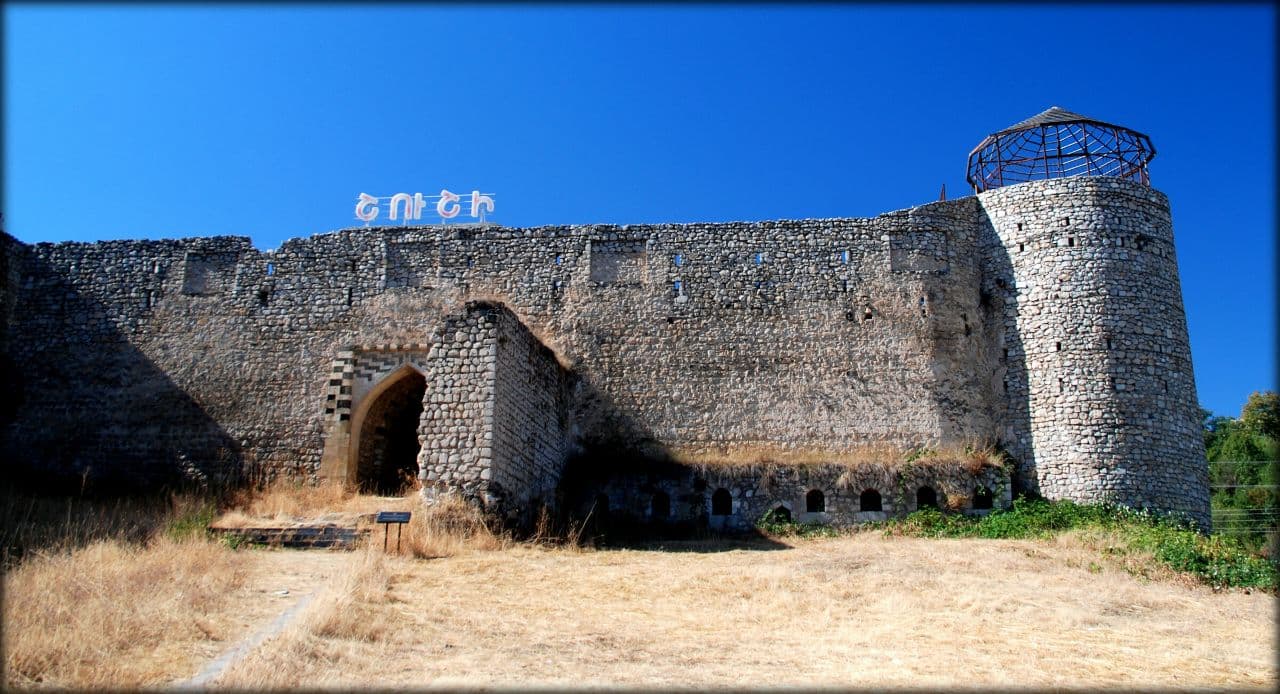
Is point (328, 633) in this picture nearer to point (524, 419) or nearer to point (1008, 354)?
point (524, 419)

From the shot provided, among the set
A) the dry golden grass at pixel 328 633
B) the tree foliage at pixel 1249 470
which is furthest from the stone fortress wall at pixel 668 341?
the tree foliage at pixel 1249 470

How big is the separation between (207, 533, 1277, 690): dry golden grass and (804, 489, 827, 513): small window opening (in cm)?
261

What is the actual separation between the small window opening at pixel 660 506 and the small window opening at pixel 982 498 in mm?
5197

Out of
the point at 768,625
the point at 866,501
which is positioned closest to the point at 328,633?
the point at 768,625

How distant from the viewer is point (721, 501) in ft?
55.6

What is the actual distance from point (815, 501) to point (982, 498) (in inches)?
112

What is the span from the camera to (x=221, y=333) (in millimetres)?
19578

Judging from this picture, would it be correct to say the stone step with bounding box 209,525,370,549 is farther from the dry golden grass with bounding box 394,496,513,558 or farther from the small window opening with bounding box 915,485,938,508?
the small window opening with bounding box 915,485,938,508

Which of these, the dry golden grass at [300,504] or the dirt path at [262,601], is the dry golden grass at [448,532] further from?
the dirt path at [262,601]

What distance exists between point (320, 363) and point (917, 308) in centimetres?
1136

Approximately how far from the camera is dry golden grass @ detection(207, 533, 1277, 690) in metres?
7.55

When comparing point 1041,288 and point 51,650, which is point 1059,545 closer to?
point 1041,288

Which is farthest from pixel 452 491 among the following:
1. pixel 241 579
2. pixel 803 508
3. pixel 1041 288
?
pixel 1041 288

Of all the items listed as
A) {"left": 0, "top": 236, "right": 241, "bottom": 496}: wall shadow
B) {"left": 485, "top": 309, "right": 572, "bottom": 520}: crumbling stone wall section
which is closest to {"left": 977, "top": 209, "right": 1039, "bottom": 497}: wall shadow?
{"left": 485, "top": 309, "right": 572, "bottom": 520}: crumbling stone wall section
